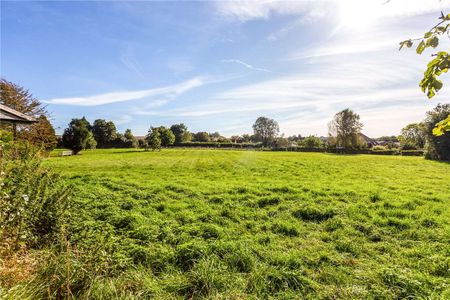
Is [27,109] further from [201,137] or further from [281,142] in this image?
[201,137]

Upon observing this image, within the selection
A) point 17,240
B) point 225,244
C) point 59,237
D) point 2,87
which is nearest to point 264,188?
point 225,244

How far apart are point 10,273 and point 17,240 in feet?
4.26

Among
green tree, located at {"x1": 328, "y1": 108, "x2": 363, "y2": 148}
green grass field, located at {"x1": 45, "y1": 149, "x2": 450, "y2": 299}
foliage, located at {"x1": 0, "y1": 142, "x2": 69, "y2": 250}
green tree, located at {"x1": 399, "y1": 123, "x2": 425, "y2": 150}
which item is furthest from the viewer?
green tree, located at {"x1": 399, "y1": 123, "x2": 425, "y2": 150}

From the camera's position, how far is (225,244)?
5.84 metres

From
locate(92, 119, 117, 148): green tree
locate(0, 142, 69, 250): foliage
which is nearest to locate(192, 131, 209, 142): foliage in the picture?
locate(92, 119, 117, 148): green tree

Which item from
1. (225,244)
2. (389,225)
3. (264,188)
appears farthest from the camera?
(264,188)

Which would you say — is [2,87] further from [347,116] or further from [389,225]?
[347,116]

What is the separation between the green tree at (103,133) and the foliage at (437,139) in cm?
8089

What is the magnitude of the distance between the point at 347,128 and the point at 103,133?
73321 millimetres

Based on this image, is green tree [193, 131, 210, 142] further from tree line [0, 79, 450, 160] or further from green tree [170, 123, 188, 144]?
green tree [170, 123, 188, 144]

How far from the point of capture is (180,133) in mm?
112312

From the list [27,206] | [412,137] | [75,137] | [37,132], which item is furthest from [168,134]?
[412,137]

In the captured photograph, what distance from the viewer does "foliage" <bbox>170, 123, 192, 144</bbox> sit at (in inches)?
4333

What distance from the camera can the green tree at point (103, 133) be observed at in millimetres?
82250
